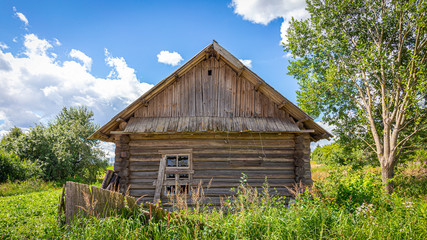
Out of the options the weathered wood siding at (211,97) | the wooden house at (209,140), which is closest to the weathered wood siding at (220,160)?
the wooden house at (209,140)

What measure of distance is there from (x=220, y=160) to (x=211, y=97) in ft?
8.55

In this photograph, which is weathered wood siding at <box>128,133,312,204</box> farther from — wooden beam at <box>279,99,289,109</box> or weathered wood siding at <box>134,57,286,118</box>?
wooden beam at <box>279,99,289,109</box>

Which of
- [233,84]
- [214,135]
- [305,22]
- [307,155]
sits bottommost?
[307,155]

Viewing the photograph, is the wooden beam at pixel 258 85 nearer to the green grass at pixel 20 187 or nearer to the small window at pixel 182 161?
the small window at pixel 182 161

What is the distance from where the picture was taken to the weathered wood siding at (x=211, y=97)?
8984 millimetres

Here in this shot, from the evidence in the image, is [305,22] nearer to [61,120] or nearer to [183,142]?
[183,142]

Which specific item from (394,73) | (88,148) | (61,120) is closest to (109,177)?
(394,73)

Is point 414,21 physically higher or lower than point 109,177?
higher

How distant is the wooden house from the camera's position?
832 centimetres

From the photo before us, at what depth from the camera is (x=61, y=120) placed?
118 feet

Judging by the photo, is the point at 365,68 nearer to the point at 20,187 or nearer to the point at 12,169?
the point at 20,187

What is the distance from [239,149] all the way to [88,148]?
27.1 meters

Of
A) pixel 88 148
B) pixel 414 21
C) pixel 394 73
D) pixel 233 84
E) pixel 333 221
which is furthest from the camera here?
pixel 88 148

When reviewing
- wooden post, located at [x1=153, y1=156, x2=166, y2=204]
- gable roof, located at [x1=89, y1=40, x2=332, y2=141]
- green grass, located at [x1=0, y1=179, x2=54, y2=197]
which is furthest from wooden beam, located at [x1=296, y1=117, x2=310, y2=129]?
green grass, located at [x1=0, y1=179, x2=54, y2=197]
